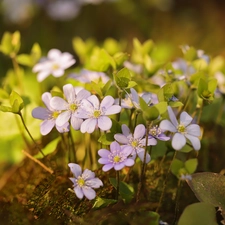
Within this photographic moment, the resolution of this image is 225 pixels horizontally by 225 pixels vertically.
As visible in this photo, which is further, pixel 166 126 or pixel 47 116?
pixel 47 116

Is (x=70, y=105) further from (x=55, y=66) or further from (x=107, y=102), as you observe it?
(x=55, y=66)

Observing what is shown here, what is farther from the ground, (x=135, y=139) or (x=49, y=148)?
(x=135, y=139)

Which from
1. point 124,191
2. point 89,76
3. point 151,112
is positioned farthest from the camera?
point 89,76

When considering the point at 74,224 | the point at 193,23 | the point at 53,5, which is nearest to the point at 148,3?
the point at 193,23

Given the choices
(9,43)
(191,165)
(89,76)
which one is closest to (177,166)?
(191,165)

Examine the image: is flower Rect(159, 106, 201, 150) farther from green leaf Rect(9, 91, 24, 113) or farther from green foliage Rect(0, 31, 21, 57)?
green foliage Rect(0, 31, 21, 57)

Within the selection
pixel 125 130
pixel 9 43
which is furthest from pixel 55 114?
pixel 9 43

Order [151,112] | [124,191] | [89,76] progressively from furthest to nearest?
[89,76] → [124,191] → [151,112]
